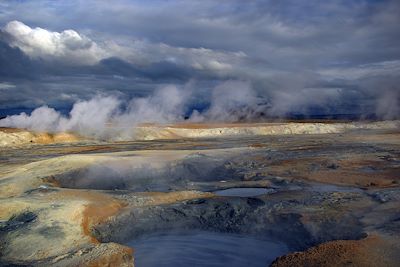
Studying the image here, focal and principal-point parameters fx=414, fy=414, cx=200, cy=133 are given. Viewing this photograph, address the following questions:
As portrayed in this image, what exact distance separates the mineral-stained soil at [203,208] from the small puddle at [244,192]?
19cm

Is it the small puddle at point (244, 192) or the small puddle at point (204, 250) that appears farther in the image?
the small puddle at point (244, 192)

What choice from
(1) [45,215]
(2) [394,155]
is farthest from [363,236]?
(2) [394,155]

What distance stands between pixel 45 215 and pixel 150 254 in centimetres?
317

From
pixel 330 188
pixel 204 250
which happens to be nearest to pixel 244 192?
pixel 330 188

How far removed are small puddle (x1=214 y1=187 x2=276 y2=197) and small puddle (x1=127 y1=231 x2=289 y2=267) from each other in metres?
3.56

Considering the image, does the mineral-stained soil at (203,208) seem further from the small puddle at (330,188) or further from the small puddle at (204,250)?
the small puddle at (204,250)

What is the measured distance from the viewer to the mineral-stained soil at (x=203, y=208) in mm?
7750

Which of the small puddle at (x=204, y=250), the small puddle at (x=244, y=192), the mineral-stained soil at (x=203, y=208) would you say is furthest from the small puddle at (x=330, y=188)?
the small puddle at (x=204, y=250)

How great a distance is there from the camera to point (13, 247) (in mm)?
8281

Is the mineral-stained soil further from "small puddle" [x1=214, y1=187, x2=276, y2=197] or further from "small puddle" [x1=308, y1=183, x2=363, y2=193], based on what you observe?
"small puddle" [x1=214, y1=187, x2=276, y2=197]

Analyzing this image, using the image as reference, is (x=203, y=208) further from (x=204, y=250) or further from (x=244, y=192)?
(x=244, y=192)

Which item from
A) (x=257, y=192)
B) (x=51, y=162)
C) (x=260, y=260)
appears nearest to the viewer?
(x=260, y=260)

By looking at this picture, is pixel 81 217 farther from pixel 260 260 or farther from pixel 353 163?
pixel 353 163

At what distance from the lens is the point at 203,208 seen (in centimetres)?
1078
